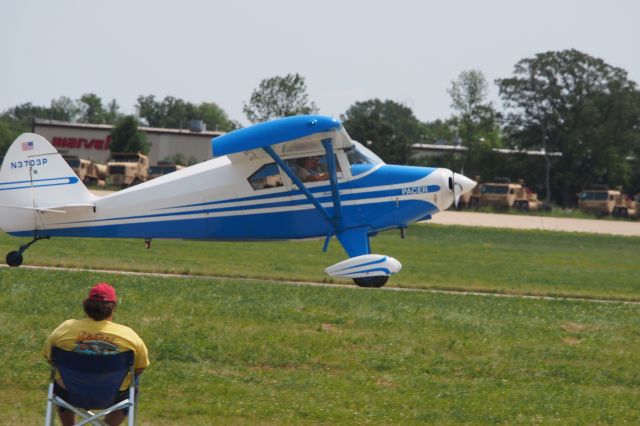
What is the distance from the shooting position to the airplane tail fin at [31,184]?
60.1 ft

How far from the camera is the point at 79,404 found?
23.5 ft

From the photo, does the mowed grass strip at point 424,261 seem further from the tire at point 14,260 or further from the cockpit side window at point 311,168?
the cockpit side window at point 311,168

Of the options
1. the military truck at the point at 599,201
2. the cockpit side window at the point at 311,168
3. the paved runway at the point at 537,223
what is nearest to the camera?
the cockpit side window at the point at 311,168

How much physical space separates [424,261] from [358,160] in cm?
1063

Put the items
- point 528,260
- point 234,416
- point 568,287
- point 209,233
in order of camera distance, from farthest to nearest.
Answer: point 528,260, point 568,287, point 209,233, point 234,416

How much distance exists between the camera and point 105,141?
95.3 metres

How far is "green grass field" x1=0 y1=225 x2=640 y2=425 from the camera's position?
32.1 feet

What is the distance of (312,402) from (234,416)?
883mm

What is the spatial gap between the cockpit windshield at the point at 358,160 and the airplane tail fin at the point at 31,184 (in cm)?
482

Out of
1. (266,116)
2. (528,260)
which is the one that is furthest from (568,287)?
(266,116)

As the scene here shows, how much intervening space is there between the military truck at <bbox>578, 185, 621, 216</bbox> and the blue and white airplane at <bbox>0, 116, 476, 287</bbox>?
48.3m

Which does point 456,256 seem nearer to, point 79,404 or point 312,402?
point 312,402

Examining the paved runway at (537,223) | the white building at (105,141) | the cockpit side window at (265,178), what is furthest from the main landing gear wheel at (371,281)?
the white building at (105,141)

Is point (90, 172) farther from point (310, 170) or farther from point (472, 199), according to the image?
point (310, 170)
